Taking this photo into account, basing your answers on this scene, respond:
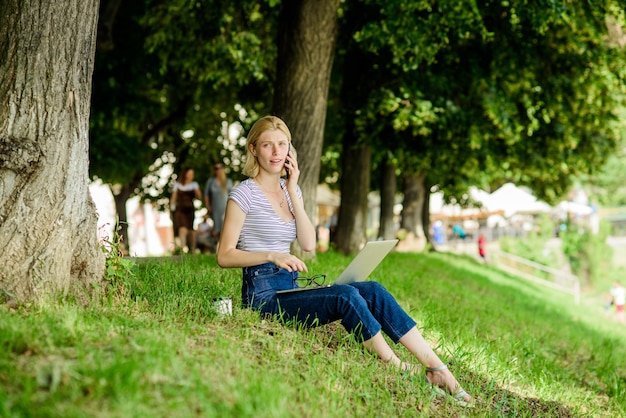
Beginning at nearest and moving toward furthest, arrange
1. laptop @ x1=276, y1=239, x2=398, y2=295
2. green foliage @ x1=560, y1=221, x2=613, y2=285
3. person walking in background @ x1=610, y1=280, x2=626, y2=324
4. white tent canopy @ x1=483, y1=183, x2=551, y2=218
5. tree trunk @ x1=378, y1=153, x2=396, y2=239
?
laptop @ x1=276, y1=239, x2=398, y2=295 < tree trunk @ x1=378, y1=153, x2=396, y2=239 < person walking in background @ x1=610, y1=280, x2=626, y2=324 < white tent canopy @ x1=483, y1=183, x2=551, y2=218 < green foliage @ x1=560, y1=221, x2=613, y2=285

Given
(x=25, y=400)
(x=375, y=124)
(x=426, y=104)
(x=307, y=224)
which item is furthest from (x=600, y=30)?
(x=25, y=400)

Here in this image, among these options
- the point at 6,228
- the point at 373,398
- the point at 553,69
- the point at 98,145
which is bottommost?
the point at 373,398

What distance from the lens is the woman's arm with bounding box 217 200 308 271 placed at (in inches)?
197

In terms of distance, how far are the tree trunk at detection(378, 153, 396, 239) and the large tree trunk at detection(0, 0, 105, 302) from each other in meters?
14.0

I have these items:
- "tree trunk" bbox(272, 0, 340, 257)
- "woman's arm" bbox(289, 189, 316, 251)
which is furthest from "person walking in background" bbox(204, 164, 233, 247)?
"woman's arm" bbox(289, 189, 316, 251)

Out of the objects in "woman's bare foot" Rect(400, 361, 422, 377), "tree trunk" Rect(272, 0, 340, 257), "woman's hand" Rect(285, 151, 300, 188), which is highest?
"tree trunk" Rect(272, 0, 340, 257)

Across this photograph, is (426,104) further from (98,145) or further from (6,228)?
(6,228)

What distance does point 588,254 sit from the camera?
3453 cm

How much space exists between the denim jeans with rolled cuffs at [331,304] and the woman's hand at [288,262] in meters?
0.25

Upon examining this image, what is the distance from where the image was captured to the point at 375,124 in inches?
600

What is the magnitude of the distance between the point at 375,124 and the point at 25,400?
41.7ft

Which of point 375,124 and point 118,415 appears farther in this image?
point 375,124

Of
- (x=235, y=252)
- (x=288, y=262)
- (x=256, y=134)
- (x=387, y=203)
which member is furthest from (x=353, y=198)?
(x=288, y=262)

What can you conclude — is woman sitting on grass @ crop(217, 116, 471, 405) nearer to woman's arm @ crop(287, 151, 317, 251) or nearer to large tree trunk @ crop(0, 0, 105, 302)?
woman's arm @ crop(287, 151, 317, 251)
